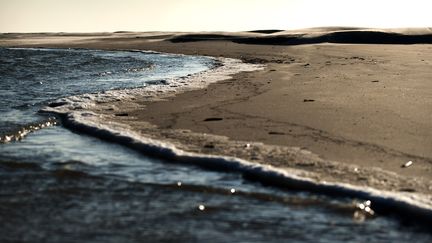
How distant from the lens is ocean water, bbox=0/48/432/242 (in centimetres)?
422

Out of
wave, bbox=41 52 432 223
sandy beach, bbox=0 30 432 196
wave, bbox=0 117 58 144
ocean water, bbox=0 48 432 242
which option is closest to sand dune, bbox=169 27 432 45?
sandy beach, bbox=0 30 432 196

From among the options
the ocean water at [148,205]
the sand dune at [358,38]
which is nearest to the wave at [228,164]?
the ocean water at [148,205]

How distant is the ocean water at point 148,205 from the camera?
13.8 feet

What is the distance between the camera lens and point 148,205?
4.88 meters

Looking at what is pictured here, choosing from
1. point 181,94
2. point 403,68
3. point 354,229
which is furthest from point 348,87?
point 354,229

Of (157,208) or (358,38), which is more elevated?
(157,208)

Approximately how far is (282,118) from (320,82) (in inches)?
194

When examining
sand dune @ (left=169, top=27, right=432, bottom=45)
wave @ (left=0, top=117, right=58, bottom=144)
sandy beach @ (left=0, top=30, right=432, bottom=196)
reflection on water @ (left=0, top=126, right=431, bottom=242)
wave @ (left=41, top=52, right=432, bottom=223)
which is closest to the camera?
reflection on water @ (left=0, top=126, right=431, bottom=242)

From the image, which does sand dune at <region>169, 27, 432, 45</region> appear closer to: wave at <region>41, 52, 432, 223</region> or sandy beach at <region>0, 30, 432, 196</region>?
sandy beach at <region>0, 30, 432, 196</region>

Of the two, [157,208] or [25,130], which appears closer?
[157,208]

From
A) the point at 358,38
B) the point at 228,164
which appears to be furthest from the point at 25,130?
the point at 358,38

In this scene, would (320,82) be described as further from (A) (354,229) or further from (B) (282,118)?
(A) (354,229)

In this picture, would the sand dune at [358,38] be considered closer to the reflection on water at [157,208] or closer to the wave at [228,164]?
the wave at [228,164]

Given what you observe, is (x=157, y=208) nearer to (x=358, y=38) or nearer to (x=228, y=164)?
(x=228, y=164)
